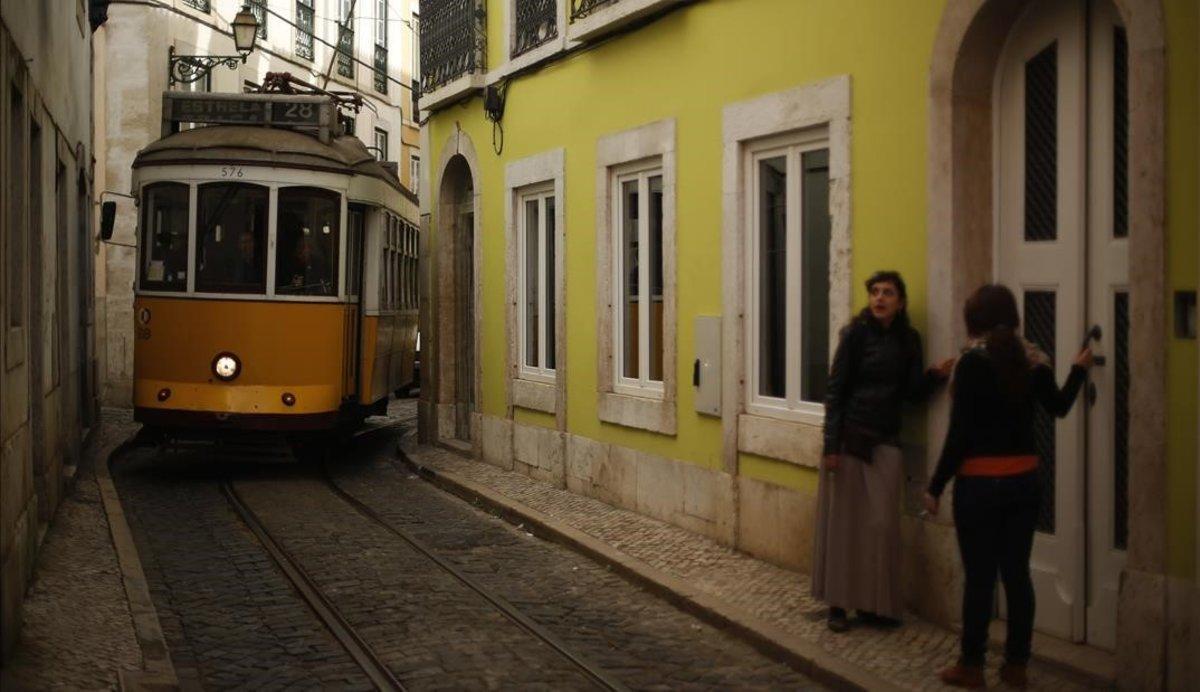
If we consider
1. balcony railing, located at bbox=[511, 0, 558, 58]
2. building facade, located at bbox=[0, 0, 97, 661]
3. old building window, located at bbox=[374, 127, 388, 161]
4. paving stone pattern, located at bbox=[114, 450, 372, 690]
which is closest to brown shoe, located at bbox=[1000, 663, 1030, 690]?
paving stone pattern, located at bbox=[114, 450, 372, 690]

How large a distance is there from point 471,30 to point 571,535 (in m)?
6.63

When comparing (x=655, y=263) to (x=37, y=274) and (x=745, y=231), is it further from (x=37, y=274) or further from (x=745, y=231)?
(x=37, y=274)

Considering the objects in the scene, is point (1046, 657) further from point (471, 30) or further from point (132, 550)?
point (471, 30)

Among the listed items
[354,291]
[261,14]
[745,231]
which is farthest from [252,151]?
[261,14]

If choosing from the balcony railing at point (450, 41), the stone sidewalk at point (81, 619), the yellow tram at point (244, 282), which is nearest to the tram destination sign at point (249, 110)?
the yellow tram at point (244, 282)

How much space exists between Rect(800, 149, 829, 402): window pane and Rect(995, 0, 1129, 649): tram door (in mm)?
1727

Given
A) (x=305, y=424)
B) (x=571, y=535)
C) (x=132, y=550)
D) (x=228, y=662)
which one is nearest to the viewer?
(x=228, y=662)

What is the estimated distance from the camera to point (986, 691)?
595 cm

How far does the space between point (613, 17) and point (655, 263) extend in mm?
1951

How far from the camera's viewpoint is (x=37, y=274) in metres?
8.99

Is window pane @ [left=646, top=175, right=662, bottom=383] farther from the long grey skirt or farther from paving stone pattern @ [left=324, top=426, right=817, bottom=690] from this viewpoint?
the long grey skirt

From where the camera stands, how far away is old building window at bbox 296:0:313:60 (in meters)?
31.8

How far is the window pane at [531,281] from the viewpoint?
542 inches

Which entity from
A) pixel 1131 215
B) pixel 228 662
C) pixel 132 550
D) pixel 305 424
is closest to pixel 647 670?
pixel 228 662
